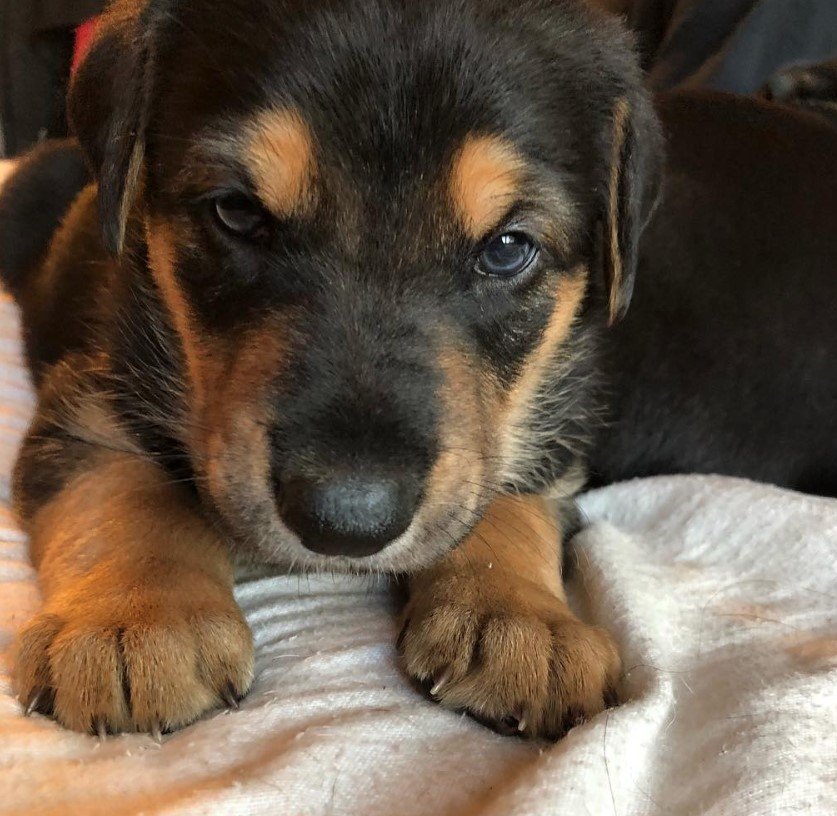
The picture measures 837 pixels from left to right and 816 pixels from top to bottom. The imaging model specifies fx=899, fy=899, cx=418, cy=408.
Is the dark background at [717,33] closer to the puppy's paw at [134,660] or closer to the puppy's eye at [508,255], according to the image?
the puppy's eye at [508,255]

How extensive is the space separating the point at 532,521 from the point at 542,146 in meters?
0.79

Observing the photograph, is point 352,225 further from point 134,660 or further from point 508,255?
point 134,660

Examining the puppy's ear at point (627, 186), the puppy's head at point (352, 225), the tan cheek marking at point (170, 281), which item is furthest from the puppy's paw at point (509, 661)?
the puppy's ear at point (627, 186)

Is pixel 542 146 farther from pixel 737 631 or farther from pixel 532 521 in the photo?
pixel 737 631

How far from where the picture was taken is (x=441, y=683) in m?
1.46

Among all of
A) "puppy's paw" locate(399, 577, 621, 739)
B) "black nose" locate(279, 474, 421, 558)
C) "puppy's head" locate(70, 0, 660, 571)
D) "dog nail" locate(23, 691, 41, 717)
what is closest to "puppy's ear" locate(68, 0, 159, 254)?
"puppy's head" locate(70, 0, 660, 571)

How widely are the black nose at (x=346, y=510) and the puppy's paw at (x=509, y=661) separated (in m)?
0.24

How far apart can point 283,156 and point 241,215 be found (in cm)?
17

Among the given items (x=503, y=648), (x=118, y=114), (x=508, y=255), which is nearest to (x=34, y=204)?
(x=118, y=114)

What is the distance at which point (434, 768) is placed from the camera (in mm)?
1288

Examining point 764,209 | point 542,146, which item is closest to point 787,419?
point 764,209

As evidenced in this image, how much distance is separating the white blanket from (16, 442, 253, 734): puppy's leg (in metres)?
0.05

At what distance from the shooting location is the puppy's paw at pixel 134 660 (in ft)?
4.51

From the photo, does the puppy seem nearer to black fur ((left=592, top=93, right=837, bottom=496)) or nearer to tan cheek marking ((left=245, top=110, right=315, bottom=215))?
tan cheek marking ((left=245, top=110, right=315, bottom=215))
